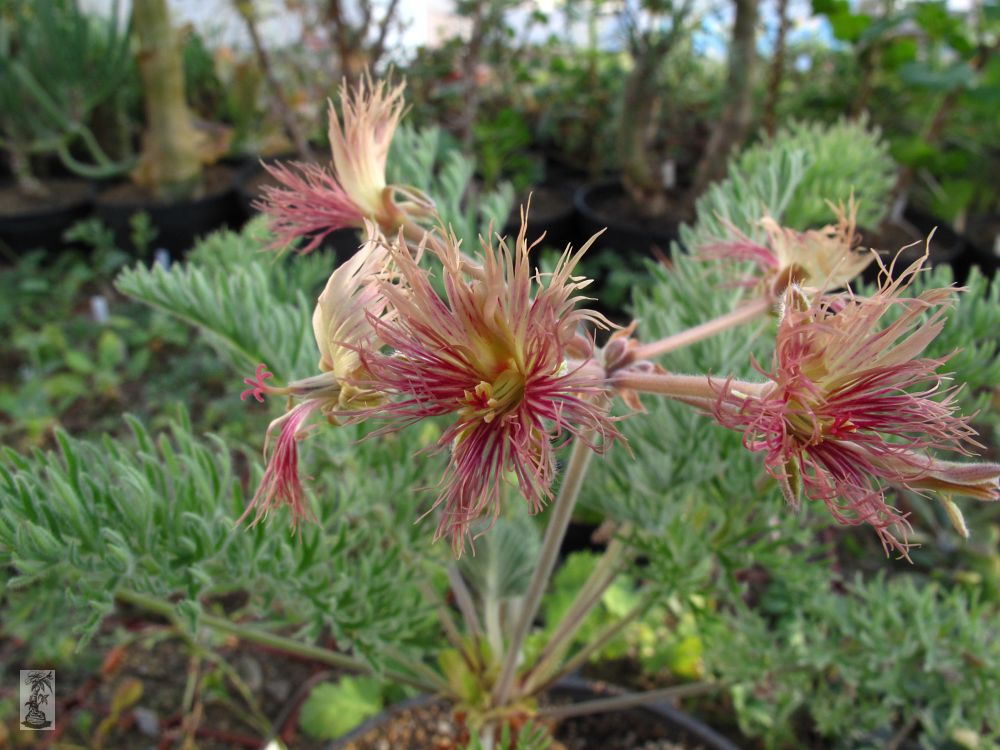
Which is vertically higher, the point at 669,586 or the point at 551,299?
the point at 551,299

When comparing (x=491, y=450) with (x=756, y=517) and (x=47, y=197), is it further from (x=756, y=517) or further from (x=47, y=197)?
(x=47, y=197)

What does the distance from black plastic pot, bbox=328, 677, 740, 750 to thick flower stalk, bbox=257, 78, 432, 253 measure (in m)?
0.55

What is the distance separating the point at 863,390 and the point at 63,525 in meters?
0.43

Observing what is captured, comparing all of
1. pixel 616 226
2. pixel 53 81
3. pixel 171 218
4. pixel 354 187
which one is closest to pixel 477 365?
pixel 354 187

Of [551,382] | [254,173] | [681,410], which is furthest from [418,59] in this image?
[551,382]

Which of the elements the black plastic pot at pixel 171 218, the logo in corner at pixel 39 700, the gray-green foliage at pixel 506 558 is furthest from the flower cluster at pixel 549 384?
the black plastic pot at pixel 171 218

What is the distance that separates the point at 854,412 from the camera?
1.11 ft

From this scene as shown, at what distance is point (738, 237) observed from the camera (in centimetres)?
55

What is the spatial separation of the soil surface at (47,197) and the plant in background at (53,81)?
35 mm

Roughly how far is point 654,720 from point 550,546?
460 millimetres

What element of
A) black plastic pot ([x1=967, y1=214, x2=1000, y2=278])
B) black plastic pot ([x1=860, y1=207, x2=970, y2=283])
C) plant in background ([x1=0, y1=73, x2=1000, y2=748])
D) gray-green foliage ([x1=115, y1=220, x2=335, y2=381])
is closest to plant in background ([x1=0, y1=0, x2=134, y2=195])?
plant in background ([x1=0, y1=73, x2=1000, y2=748])

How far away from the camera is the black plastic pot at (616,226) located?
2.04 metres

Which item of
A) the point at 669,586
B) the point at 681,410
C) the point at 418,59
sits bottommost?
the point at 669,586

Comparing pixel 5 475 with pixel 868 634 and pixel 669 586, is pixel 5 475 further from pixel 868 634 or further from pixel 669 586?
pixel 868 634
